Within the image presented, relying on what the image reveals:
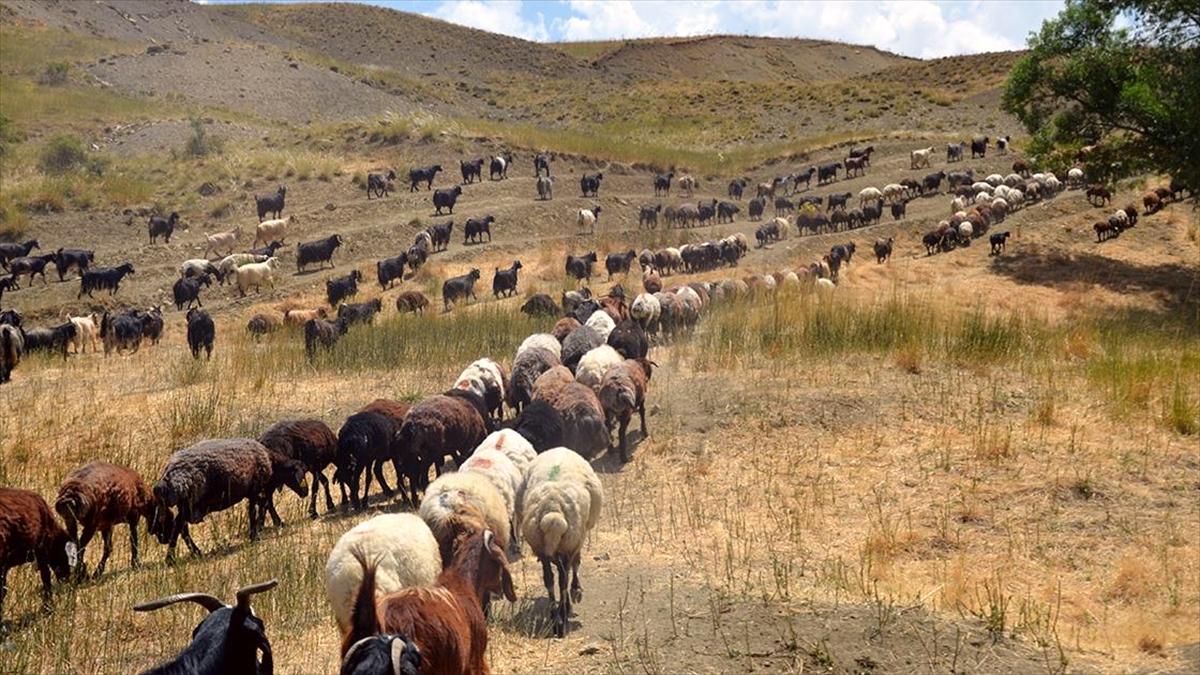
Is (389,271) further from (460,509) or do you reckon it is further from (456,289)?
(460,509)

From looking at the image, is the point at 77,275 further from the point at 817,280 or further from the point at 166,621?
the point at 166,621

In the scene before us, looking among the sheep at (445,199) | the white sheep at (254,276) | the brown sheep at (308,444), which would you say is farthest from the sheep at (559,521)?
the sheep at (445,199)

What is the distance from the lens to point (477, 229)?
105 feet

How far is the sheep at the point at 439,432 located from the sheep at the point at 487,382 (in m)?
1.42

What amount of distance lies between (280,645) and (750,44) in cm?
10618

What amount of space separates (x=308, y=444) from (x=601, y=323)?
22.3 feet

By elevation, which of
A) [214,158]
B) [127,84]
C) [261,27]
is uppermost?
[261,27]

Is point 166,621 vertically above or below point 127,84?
below

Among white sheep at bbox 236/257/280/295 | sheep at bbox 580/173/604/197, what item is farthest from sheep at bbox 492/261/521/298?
sheep at bbox 580/173/604/197

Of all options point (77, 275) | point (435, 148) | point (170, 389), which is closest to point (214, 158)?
point (435, 148)

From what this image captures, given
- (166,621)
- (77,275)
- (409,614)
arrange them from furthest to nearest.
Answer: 1. (77,275)
2. (166,621)
3. (409,614)

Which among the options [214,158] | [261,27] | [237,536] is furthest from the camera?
[261,27]

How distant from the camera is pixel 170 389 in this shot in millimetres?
16406

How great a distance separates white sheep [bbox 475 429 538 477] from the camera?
952 cm
